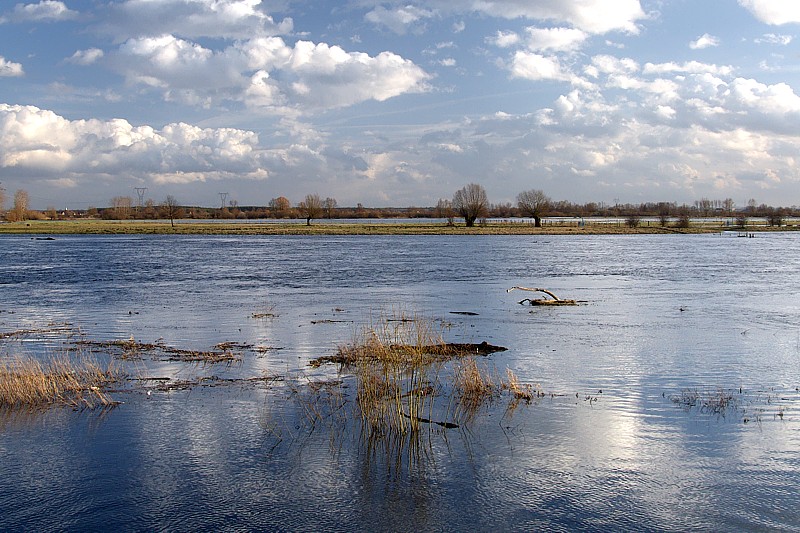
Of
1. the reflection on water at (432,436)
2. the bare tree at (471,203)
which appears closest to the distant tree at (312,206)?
the bare tree at (471,203)

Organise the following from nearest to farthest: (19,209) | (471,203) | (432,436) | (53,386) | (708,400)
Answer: (432,436) → (708,400) → (53,386) → (471,203) → (19,209)

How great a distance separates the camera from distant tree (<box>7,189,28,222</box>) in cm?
16188

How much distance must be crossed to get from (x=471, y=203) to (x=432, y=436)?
362 ft

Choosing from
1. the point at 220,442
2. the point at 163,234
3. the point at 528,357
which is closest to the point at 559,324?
the point at 528,357

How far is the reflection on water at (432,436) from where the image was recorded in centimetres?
857

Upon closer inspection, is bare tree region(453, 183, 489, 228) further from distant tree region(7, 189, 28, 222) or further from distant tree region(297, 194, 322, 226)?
distant tree region(7, 189, 28, 222)

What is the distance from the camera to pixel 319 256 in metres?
56.5

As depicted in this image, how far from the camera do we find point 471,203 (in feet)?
395

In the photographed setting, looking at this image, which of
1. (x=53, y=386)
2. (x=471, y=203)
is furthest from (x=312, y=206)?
(x=53, y=386)

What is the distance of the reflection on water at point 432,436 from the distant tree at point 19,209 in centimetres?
15473

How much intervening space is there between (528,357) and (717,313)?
1060 cm

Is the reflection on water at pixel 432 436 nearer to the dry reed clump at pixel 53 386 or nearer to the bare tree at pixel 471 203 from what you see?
the dry reed clump at pixel 53 386

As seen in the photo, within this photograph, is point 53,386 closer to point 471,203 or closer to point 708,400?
point 708,400

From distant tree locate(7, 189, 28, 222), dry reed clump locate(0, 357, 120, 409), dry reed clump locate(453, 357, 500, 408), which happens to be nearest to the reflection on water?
dry reed clump locate(453, 357, 500, 408)
